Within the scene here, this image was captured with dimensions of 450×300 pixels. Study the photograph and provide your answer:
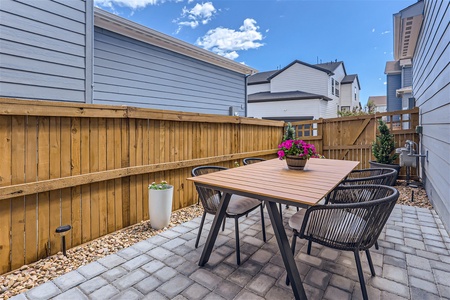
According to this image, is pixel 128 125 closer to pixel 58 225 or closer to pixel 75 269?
pixel 58 225

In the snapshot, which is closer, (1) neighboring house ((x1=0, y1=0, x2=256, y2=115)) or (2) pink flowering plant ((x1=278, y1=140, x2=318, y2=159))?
(2) pink flowering plant ((x1=278, y1=140, x2=318, y2=159))

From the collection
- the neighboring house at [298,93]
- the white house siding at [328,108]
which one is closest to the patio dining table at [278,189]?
the neighboring house at [298,93]

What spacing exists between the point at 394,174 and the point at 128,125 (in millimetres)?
3076

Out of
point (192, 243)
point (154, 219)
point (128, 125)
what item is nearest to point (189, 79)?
point (128, 125)

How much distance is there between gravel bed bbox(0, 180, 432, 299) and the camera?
1.83 metres

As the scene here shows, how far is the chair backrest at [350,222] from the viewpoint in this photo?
1.61 metres

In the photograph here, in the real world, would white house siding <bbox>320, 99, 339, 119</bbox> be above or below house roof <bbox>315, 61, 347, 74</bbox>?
below

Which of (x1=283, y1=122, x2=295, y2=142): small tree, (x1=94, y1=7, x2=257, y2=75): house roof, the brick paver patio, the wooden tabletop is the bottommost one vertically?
the brick paver patio

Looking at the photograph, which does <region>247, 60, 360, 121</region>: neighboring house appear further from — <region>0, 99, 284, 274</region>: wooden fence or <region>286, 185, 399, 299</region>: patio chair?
<region>286, 185, 399, 299</region>: patio chair

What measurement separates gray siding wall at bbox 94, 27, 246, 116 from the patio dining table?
3401mm

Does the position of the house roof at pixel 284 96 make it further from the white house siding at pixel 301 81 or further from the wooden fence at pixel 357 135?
the wooden fence at pixel 357 135

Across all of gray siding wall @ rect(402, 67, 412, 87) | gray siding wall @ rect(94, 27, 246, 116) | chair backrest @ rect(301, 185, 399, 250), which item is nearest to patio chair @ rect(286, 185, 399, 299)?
chair backrest @ rect(301, 185, 399, 250)

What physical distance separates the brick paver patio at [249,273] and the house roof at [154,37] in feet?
12.8

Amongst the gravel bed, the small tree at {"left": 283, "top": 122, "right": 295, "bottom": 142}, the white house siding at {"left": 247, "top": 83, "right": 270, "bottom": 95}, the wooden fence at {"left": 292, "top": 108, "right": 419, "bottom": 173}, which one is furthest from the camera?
the white house siding at {"left": 247, "top": 83, "right": 270, "bottom": 95}
